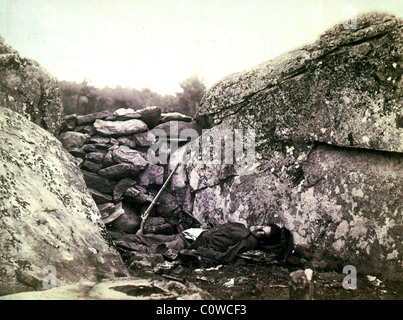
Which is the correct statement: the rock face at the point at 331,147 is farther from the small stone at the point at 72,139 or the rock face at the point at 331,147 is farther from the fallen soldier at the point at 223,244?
the small stone at the point at 72,139

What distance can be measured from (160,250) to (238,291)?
4.49 feet

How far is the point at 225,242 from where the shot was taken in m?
3.59

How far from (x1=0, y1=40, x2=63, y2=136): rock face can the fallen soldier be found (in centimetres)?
231

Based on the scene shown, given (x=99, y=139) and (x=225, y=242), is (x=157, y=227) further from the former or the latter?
(x=99, y=139)

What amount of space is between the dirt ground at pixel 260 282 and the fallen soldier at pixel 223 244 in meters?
0.11

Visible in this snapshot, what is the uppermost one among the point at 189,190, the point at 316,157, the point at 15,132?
the point at 15,132

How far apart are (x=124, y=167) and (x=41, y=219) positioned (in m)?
2.31

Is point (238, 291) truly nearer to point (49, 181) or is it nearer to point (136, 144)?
point (49, 181)

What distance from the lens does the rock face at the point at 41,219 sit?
254cm

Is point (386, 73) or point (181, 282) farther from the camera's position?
point (386, 73)

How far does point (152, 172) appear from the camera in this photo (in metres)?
5.33

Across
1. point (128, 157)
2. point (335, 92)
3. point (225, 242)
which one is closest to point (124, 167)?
point (128, 157)

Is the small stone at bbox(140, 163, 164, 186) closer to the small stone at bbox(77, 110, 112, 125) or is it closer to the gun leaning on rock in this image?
the gun leaning on rock
